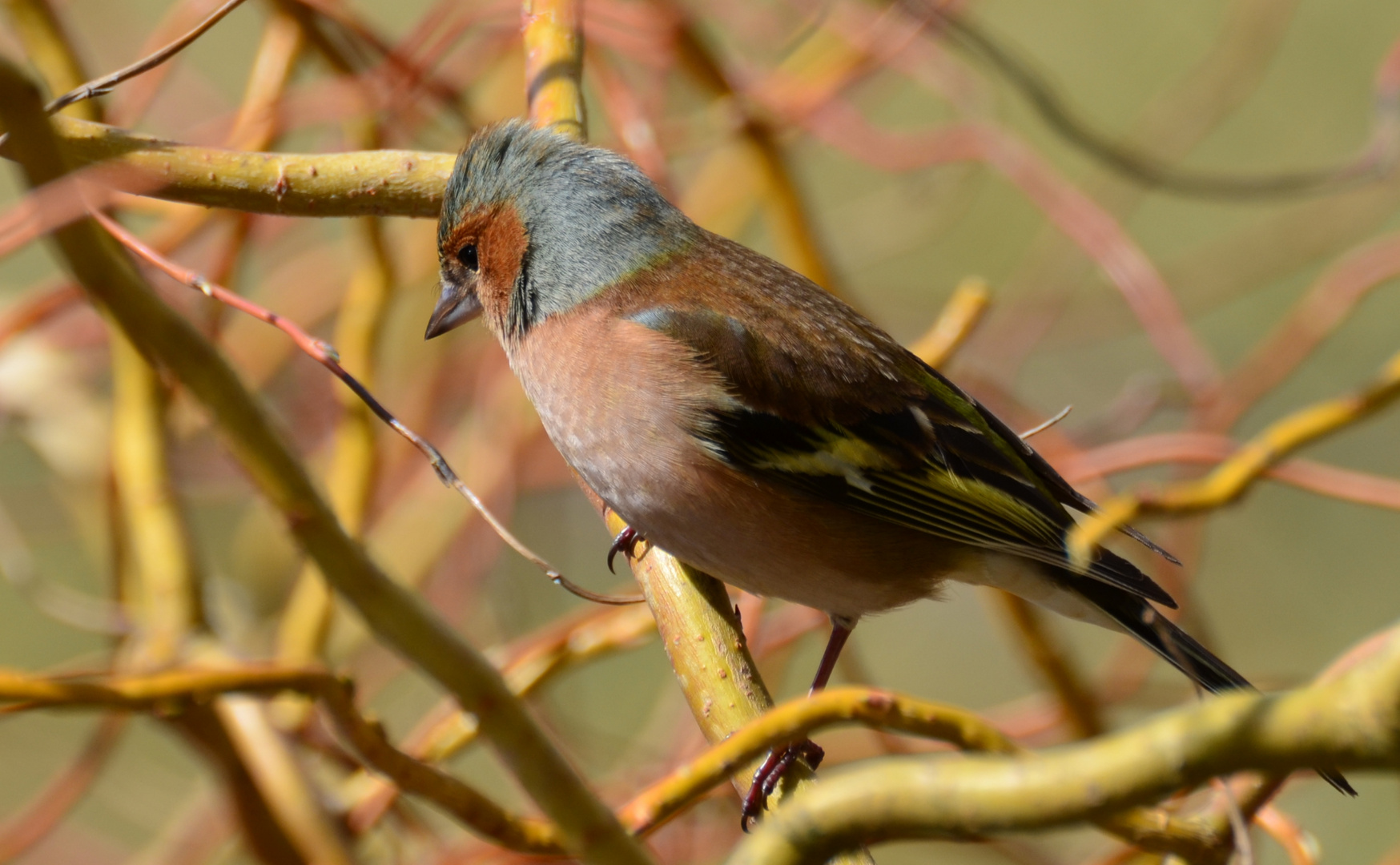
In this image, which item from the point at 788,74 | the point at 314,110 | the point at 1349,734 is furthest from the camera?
the point at 788,74

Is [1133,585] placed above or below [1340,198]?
below

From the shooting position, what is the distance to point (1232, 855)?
4.94 ft

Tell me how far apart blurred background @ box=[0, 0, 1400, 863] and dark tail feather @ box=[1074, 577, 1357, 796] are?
25 centimetres

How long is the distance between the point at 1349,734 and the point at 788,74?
2.99 metres

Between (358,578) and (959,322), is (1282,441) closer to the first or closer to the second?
(959,322)

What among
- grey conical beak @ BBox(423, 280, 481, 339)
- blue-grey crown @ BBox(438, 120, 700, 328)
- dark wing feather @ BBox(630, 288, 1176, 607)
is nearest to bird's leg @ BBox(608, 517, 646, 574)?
dark wing feather @ BBox(630, 288, 1176, 607)

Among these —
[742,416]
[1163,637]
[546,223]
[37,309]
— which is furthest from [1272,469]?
[37,309]

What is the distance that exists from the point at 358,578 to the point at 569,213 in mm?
1496

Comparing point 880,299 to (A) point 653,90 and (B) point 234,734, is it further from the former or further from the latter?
(B) point 234,734

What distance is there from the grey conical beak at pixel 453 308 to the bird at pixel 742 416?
3 centimetres

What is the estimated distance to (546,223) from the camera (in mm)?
2373

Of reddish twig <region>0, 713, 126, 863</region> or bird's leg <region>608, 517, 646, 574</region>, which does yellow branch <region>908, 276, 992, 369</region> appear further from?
reddish twig <region>0, 713, 126, 863</region>

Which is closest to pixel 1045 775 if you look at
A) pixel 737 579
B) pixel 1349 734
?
pixel 1349 734

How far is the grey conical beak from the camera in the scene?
2.51 m
